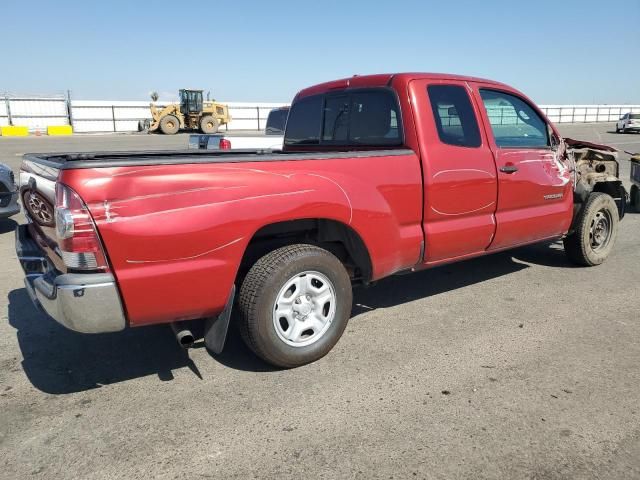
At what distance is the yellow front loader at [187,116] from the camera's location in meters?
32.2

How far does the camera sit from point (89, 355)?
3.54m

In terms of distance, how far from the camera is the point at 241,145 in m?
8.98

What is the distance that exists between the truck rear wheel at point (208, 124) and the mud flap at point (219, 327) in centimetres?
3208

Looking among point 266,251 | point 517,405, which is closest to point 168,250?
point 266,251

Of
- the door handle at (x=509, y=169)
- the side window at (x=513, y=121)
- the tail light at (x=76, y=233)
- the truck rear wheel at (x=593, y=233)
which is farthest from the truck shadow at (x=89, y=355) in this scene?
the truck rear wheel at (x=593, y=233)

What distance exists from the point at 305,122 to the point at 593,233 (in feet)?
11.1

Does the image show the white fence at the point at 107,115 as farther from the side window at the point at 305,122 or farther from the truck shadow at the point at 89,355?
the truck shadow at the point at 89,355

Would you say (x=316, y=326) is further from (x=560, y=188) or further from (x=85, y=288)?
(x=560, y=188)

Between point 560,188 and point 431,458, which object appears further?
point 560,188

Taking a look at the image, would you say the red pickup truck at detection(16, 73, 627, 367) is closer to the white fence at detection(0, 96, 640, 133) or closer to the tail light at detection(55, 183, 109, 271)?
the tail light at detection(55, 183, 109, 271)

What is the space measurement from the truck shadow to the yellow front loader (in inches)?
1180

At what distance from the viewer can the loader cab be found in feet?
108

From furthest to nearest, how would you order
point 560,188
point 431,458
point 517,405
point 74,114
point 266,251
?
1. point 74,114
2. point 560,188
3. point 266,251
4. point 517,405
5. point 431,458

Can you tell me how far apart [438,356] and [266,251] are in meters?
1.38
